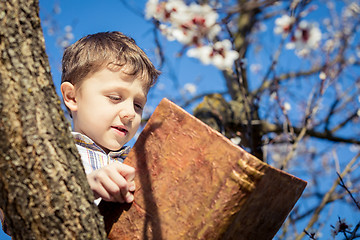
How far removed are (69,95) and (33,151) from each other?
0.63m

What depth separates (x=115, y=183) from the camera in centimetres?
91

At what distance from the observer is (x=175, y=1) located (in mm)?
3248

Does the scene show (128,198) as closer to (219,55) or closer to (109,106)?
(109,106)

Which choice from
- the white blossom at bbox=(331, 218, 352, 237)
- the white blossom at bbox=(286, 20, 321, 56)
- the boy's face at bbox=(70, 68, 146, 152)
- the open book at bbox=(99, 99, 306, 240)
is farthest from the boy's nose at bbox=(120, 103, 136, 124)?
the white blossom at bbox=(286, 20, 321, 56)

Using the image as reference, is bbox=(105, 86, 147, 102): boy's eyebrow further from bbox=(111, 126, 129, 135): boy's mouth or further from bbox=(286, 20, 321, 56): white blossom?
bbox=(286, 20, 321, 56): white blossom

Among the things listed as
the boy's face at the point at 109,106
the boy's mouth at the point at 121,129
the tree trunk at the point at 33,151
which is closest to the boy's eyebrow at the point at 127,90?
the boy's face at the point at 109,106

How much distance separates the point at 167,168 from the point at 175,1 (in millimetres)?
2636

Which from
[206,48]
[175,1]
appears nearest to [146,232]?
[206,48]

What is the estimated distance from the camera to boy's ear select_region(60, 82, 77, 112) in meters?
1.30

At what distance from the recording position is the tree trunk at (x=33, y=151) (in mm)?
727

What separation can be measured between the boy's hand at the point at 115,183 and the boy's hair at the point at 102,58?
436 millimetres

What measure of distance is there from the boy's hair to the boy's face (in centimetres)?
4

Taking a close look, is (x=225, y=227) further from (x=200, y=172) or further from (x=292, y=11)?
(x=292, y=11)

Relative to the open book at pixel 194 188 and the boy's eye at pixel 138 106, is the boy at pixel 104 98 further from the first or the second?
the open book at pixel 194 188
